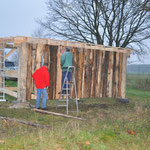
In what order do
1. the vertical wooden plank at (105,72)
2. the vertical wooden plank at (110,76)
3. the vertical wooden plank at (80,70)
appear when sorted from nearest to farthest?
the vertical wooden plank at (80,70), the vertical wooden plank at (105,72), the vertical wooden plank at (110,76)

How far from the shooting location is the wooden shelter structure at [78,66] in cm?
1155

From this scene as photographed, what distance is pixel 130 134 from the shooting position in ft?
21.0

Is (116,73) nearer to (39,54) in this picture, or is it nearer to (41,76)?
(39,54)

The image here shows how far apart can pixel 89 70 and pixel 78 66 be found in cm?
69

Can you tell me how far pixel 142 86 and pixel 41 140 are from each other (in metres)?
18.8

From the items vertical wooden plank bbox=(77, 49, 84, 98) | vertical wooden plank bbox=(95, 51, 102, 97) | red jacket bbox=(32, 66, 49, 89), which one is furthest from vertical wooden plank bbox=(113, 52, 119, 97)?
red jacket bbox=(32, 66, 49, 89)

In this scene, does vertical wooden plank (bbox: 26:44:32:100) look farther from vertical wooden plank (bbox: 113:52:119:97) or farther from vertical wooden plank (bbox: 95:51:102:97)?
vertical wooden plank (bbox: 113:52:119:97)

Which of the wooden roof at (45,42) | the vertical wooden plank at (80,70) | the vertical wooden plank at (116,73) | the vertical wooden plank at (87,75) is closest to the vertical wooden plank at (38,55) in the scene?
the wooden roof at (45,42)

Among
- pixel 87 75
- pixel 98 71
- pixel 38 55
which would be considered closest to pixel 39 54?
pixel 38 55

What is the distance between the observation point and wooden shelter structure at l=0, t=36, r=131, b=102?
11547 millimetres

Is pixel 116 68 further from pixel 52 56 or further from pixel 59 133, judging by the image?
pixel 59 133

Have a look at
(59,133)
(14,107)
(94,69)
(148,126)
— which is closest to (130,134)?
(148,126)

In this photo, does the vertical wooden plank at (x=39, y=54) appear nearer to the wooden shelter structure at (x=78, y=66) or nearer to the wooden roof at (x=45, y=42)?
the wooden shelter structure at (x=78, y=66)

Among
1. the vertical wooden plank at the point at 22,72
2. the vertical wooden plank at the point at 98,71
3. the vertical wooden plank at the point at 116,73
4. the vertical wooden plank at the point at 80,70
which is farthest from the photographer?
the vertical wooden plank at the point at 116,73
